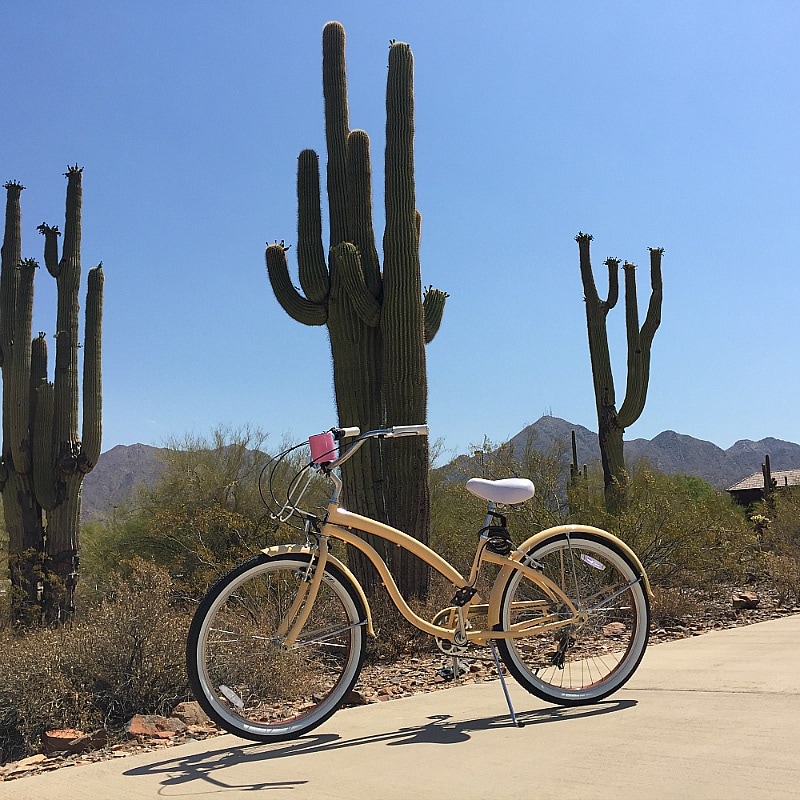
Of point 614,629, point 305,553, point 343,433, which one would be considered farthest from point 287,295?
point 305,553

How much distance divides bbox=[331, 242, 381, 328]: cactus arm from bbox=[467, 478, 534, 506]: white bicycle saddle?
5206 mm

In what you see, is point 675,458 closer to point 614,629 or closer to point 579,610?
point 614,629

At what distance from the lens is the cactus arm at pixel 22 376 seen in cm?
1477

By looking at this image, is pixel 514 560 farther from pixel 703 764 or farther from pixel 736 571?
pixel 736 571

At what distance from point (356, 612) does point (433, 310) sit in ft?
23.0

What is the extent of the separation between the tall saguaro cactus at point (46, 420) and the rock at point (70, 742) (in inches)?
397

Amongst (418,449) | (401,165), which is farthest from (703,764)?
(401,165)

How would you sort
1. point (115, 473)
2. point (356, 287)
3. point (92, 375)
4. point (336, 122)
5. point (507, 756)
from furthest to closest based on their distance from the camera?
1. point (115, 473)
2. point (92, 375)
3. point (336, 122)
4. point (356, 287)
5. point (507, 756)

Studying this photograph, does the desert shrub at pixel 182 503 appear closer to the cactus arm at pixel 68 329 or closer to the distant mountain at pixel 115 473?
the cactus arm at pixel 68 329

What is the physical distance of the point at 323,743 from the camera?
12.7 ft

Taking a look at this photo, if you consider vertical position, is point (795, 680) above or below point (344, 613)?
below

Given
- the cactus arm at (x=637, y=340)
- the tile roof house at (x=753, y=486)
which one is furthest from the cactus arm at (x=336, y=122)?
the tile roof house at (x=753, y=486)

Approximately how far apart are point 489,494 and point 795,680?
1858mm

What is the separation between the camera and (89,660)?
5.03 meters
